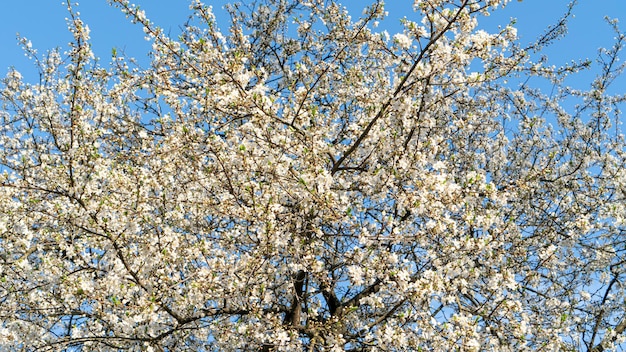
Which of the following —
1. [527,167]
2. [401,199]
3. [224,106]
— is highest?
[527,167]

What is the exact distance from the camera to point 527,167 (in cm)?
A: 1083

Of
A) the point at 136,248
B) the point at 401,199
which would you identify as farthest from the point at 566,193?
the point at 136,248

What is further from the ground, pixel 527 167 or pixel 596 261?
pixel 527 167

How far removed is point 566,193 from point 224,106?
249 inches

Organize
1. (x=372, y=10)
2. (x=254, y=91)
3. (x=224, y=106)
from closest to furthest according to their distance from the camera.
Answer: (x=254, y=91) → (x=224, y=106) → (x=372, y=10)

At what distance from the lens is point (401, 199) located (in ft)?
21.5

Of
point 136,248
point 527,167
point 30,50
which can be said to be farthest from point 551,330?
point 30,50

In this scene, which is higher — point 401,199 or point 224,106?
point 224,106

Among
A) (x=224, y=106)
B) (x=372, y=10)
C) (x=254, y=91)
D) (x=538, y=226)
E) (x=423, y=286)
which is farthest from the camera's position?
(x=538, y=226)

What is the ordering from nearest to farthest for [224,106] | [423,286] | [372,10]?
[423,286]
[224,106]
[372,10]

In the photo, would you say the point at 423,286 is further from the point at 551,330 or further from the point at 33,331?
the point at 33,331

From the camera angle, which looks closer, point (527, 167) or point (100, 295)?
point (100, 295)

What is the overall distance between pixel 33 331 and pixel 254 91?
4478 mm

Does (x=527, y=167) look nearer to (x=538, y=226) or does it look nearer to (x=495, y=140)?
(x=495, y=140)
